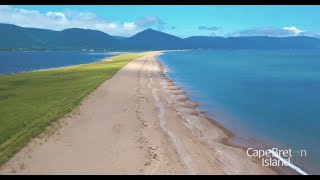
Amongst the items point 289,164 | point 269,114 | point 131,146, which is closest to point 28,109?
point 131,146

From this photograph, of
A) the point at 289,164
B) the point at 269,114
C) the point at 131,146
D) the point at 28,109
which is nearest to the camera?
the point at 289,164

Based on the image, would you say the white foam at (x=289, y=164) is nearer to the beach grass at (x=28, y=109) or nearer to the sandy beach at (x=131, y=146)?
the sandy beach at (x=131, y=146)

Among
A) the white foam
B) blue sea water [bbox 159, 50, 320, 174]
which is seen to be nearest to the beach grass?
blue sea water [bbox 159, 50, 320, 174]

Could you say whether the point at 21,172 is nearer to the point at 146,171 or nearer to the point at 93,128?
the point at 146,171

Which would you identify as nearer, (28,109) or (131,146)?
(131,146)

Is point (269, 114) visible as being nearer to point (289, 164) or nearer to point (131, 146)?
point (289, 164)

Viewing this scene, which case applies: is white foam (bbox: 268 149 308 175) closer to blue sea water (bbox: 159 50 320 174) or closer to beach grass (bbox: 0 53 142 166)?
blue sea water (bbox: 159 50 320 174)

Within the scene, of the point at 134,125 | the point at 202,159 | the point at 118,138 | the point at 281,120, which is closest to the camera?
the point at 202,159

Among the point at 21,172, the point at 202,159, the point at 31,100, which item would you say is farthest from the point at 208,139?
the point at 31,100

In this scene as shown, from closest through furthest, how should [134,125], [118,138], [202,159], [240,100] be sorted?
[202,159], [118,138], [134,125], [240,100]
